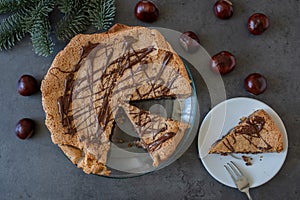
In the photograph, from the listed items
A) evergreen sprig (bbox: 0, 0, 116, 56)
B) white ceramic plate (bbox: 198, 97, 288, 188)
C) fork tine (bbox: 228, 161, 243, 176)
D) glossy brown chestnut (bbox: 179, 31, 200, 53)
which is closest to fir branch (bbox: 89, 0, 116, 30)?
evergreen sprig (bbox: 0, 0, 116, 56)

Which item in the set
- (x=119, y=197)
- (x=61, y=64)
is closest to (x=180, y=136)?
(x=119, y=197)

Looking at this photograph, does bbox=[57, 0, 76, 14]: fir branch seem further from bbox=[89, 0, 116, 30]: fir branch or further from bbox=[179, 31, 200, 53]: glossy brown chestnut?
bbox=[179, 31, 200, 53]: glossy brown chestnut

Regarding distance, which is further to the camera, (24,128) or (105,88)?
(24,128)

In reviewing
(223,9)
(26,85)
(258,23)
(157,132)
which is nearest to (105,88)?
(157,132)

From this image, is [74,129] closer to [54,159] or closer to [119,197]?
[54,159]

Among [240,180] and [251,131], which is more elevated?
[251,131]

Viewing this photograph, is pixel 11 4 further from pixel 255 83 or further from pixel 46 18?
pixel 255 83

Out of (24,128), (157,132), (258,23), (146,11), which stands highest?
(258,23)
